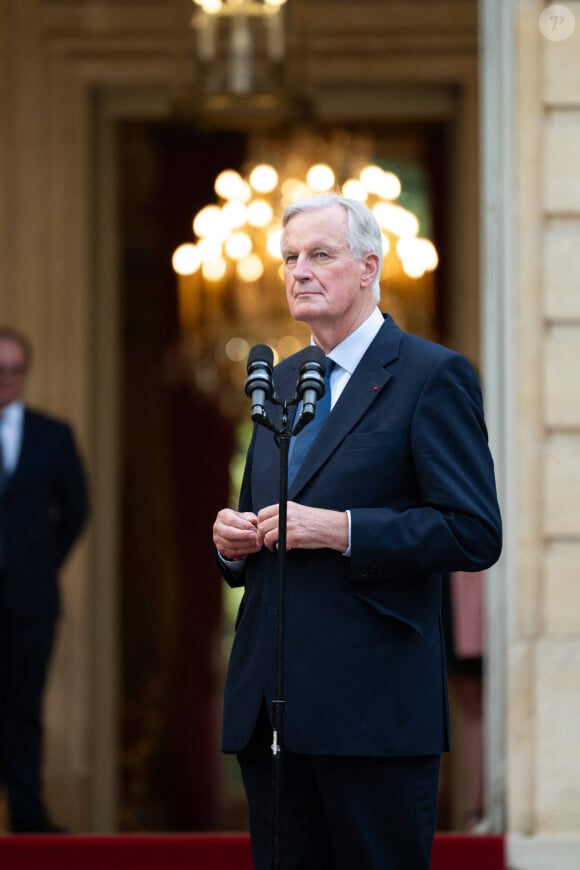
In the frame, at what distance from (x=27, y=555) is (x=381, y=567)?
327cm

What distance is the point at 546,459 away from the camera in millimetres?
5035

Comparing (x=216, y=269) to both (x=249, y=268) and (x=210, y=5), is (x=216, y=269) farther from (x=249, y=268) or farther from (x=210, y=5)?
(x=210, y=5)

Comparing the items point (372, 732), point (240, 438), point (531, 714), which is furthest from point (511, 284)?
point (240, 438)

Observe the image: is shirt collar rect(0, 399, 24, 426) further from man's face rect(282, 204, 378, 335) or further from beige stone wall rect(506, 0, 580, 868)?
man's face rect(282, 204, 378, 335)

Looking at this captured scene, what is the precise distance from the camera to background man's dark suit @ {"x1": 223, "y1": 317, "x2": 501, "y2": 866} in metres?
2.91

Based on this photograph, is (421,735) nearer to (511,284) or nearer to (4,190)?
(511,284)

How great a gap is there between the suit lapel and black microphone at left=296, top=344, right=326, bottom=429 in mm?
128

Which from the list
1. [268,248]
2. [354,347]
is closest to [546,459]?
[354,347]

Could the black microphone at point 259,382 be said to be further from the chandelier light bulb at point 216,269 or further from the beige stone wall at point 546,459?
the chandelier light bulb at point 216,269

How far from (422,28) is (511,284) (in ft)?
11.6

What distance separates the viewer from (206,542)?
11.7 metres

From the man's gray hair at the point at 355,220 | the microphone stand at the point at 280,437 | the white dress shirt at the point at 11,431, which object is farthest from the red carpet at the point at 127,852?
the man's gray hair at the point at 355,220

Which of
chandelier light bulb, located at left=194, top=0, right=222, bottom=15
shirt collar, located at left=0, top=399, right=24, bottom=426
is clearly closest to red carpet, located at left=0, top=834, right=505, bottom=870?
shirt collar, located at left=0, top=399, right=24, bottom=426

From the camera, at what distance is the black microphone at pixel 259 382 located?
2924mm
